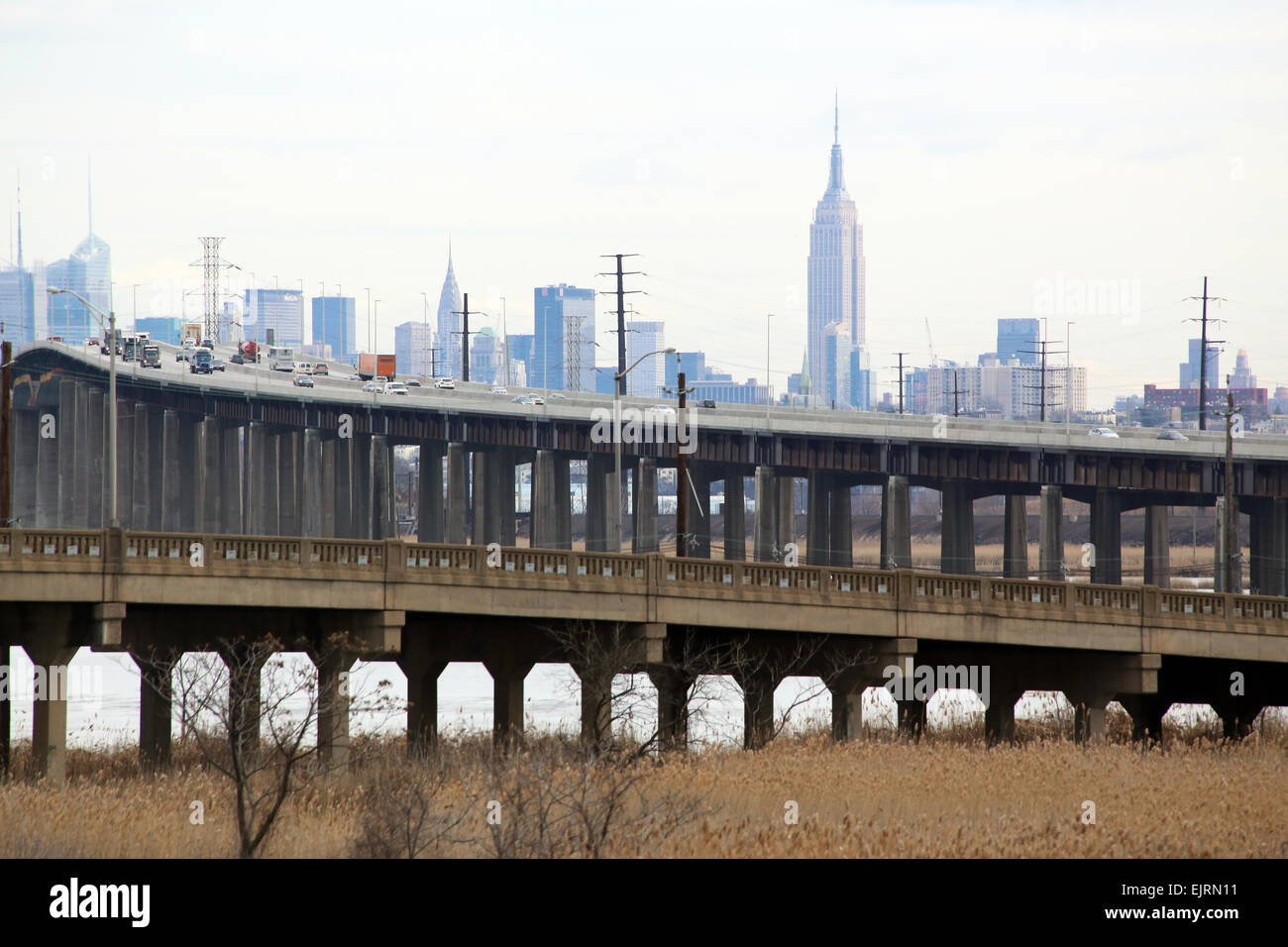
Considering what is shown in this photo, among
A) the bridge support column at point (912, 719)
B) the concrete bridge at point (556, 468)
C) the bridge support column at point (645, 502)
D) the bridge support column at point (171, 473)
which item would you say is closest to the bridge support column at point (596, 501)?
the concrete bridge at point (556, 468)

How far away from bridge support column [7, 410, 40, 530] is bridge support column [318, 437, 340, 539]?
34.8 meters

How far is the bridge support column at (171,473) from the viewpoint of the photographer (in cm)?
13925

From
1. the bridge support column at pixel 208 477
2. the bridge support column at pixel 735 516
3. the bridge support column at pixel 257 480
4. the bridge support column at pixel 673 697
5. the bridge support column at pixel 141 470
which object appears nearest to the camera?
the bridge support column at pixel 673 697

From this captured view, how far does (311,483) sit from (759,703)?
8965 centimetres

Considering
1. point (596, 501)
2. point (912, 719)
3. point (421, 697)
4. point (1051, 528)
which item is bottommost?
point (912, 719)

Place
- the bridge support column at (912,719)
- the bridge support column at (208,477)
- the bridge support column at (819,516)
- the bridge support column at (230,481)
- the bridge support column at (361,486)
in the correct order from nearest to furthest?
the bridge support column at (912,719) < the bridge support column at (819,516) < the bridge support column at (361,486) < the bridge support column at (208,477) < the bridge support column at (230,481)

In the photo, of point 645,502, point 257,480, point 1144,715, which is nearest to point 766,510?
point 645,502

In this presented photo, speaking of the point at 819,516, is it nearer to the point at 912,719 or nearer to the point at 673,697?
the point at 912,719

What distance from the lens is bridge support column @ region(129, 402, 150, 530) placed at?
142000mm

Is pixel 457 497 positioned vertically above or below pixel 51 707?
above

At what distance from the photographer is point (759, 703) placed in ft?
137

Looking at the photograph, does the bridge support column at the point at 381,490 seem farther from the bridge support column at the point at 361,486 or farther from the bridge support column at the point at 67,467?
the bridge support column at the point at 67,467

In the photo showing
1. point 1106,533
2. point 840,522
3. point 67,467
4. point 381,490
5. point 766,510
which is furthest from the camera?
point 67,467

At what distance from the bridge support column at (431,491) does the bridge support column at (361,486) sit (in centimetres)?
423
